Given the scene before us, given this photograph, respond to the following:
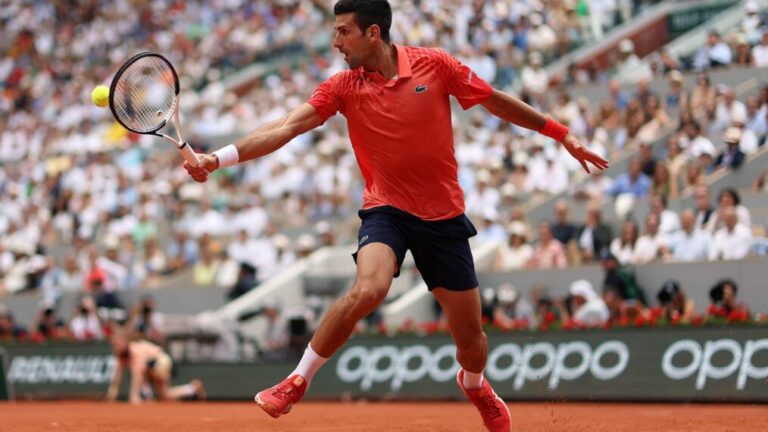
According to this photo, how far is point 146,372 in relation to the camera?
59.7ft

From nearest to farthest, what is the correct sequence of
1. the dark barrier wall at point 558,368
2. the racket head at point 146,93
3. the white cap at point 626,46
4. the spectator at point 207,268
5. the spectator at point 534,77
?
the racket head at point 146,93 < the dark barrier wall at point 558,368 < the spectator at point 207,268 < the white cap at point 626,46 < the spectator at point 534,77

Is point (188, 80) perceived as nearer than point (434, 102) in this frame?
No

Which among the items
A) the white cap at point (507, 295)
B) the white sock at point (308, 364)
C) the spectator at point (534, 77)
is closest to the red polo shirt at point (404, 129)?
the white sock at point (308, 364)

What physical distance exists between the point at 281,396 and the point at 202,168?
1461mm

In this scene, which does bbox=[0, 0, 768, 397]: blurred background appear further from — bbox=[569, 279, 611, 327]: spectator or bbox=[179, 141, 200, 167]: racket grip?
bbox=[179, 141, 200, 167]: racket grip

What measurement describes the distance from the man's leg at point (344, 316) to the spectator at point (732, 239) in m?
8.12

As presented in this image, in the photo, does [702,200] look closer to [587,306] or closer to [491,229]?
[587,306]

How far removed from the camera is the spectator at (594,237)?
1719 centimetres

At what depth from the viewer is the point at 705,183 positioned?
56.7 ft

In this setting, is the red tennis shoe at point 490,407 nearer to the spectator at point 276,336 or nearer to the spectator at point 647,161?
the spectator at point 276,336

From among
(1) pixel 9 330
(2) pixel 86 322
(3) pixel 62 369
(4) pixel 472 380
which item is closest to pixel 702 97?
(2) pixel 86 322

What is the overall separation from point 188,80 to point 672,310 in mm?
17295

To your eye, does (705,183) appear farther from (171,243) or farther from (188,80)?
(188,80)

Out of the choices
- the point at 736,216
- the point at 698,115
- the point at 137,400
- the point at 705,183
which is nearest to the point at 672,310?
the point at 736,216
